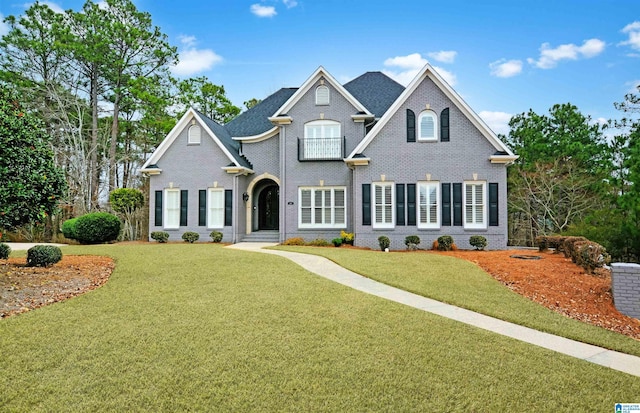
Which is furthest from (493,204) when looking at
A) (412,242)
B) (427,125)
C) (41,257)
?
(41,257)

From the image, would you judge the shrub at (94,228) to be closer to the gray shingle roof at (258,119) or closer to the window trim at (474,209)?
the gray shingle roof at (258,119)

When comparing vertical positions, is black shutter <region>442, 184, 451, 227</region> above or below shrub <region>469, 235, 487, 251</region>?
above

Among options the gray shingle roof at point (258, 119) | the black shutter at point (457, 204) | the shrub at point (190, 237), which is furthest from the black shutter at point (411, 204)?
the shrub at point (190, 237)

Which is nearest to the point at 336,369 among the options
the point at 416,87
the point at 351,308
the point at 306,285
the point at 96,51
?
the point at 351,308

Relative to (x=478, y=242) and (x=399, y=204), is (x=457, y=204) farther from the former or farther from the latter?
(x=399, y=204)

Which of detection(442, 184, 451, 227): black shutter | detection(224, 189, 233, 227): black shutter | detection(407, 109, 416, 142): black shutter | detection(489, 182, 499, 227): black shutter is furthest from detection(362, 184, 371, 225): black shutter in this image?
detection(224, 189, 233, 227): black shutter

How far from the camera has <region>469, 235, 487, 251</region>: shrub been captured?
15.7 m

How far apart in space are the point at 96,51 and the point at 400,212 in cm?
2577

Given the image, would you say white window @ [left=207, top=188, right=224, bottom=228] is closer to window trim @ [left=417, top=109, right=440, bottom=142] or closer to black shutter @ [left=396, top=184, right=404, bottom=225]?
black shutter @ [left=396, top=184, right=404, bottom=225]

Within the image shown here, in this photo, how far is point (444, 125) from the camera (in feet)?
54.2

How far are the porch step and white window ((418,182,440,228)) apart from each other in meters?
7.25

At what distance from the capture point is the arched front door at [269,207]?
21.4 m

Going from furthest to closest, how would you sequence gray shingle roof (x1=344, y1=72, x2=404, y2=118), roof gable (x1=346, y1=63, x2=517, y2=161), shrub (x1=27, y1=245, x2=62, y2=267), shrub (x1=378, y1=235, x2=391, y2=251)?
gray shingle roof (x1=344, y1=72, x2=404, y2=118) → roof gable (x1=346, y1=63, x2=517, y2=161) → shrub (x1=378, y1=235, x2=391, y2=251) → shrub (x1=27, y1=245, x2=62, y2=267)

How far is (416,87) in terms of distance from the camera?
16422 mm
